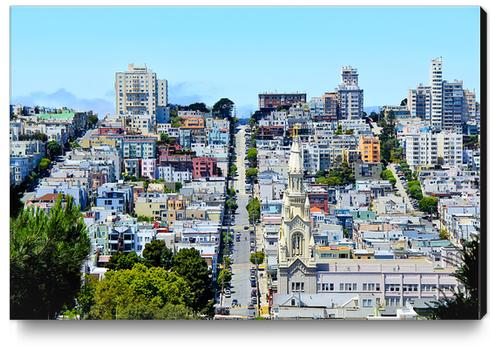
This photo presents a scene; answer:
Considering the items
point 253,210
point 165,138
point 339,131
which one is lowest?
point 253,210

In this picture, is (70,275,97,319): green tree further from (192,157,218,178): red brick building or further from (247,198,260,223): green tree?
(192,157,218,178): red brick building

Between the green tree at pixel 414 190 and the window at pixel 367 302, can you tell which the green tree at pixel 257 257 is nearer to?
the window at pixel 367 302

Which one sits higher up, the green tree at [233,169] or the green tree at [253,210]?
the green tree at [233,169]

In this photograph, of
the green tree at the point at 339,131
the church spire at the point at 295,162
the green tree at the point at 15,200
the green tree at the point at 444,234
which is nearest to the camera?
the green tree at the point at 15,200

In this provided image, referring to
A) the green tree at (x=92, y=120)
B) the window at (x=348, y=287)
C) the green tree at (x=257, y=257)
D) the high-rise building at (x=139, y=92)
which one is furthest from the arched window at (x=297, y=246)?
the green tree at (x=92, y=120)

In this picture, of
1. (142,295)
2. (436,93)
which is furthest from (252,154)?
(142,295)

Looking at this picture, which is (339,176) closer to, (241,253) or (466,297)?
(241,253)
